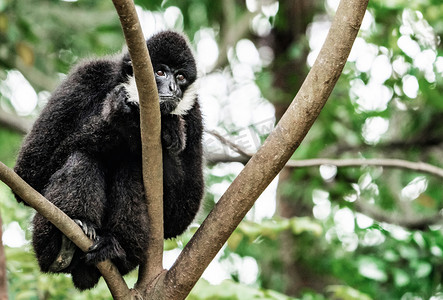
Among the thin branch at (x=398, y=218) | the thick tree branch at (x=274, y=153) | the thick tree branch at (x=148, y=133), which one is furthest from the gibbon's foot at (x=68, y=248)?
the thin branch at (x=398, y=218)

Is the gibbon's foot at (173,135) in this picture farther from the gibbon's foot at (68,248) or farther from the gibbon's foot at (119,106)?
the gibbon's foot at (68,248)

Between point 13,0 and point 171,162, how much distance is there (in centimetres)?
507

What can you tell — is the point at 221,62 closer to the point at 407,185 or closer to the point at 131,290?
the point at 407,185

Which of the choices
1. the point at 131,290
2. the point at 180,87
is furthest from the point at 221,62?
the point at 131,290

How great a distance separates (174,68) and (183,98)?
0.25 metres

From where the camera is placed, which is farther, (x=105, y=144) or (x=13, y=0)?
(x=13, y=0)

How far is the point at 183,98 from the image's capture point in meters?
4.85

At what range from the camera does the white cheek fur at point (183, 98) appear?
4.35 m

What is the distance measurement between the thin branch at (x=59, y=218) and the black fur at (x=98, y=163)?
0.68 ft

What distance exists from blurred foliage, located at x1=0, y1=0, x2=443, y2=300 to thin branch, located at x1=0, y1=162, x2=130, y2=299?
1.92 metres

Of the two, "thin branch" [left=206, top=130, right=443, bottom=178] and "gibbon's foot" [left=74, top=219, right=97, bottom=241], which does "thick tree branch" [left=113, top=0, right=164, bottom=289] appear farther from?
"thin branch" [left=206, top=130, right=443, bottom=178]

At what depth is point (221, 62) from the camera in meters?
9.38

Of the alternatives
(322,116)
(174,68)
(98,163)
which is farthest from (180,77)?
(322,116)

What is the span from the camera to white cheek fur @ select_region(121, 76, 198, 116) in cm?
435
